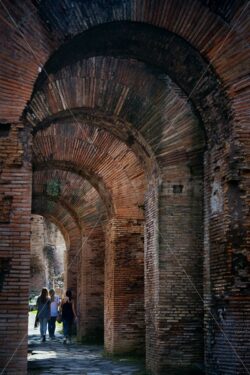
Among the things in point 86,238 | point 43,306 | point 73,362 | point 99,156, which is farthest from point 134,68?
point 86,238

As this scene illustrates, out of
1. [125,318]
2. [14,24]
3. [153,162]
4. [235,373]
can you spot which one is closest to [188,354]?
[235,373]

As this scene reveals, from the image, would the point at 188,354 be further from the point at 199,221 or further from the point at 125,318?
the point at 125,318

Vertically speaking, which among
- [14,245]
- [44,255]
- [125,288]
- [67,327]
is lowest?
[67,327]

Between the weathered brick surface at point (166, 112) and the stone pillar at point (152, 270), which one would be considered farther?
the stone pillar at point (152, 270)

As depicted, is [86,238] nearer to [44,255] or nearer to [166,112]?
[166,112]

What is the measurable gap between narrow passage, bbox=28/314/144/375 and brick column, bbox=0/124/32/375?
12.8 feet

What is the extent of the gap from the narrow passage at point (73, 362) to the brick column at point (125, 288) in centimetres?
60

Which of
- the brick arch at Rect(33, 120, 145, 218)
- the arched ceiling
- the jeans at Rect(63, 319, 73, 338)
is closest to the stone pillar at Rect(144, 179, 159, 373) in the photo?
the arched ceiling

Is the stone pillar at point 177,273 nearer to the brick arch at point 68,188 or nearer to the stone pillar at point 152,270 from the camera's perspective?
the stone pillar at point 152,270

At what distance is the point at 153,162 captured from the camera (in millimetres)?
11148

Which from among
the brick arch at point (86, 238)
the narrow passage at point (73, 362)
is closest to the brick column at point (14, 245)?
the narrow passage at point (73, 362)

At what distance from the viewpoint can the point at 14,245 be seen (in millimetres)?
8070

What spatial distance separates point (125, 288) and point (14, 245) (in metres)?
6.74

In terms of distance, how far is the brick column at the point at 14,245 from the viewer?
7.80m
